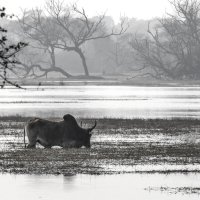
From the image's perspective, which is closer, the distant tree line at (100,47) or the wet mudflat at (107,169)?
the wet mudflat at (107,169)

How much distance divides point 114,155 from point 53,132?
2.38m

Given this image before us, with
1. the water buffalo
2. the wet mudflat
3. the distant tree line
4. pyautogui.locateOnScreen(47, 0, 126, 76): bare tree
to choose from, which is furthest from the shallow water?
pyautogui.locateOnScreen(47, 0, 126, 76): bare tree

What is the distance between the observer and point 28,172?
1700 centimetres

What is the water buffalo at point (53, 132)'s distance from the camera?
21.7 metres

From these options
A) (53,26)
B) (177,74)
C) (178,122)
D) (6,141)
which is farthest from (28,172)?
(53,26)

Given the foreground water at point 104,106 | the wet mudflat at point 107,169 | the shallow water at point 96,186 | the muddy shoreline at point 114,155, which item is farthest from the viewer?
the foreground water at point 104,106

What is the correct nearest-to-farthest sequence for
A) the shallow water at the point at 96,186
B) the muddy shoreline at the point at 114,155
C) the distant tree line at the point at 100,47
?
1. the shallow water at the point at 96,186
2. the muddy shoreline at the point at 114,155
3. the distant tree line at the point at 100,47

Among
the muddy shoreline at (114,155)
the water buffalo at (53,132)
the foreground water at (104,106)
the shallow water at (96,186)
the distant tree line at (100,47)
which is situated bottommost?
the shallow water at (96,186)

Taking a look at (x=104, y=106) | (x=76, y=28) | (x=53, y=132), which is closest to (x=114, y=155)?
(x=53, y=132)

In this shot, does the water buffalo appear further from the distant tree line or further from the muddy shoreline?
the distant tree line

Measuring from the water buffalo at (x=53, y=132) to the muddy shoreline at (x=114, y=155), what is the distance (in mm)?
370

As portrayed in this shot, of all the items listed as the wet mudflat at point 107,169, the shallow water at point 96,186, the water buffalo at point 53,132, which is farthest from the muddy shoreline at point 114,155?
the shallow water at point 96,186

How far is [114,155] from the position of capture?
2006 centimetres

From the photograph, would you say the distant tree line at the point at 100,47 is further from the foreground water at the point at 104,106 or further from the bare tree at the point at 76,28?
the foreground water at the point at 104,106
